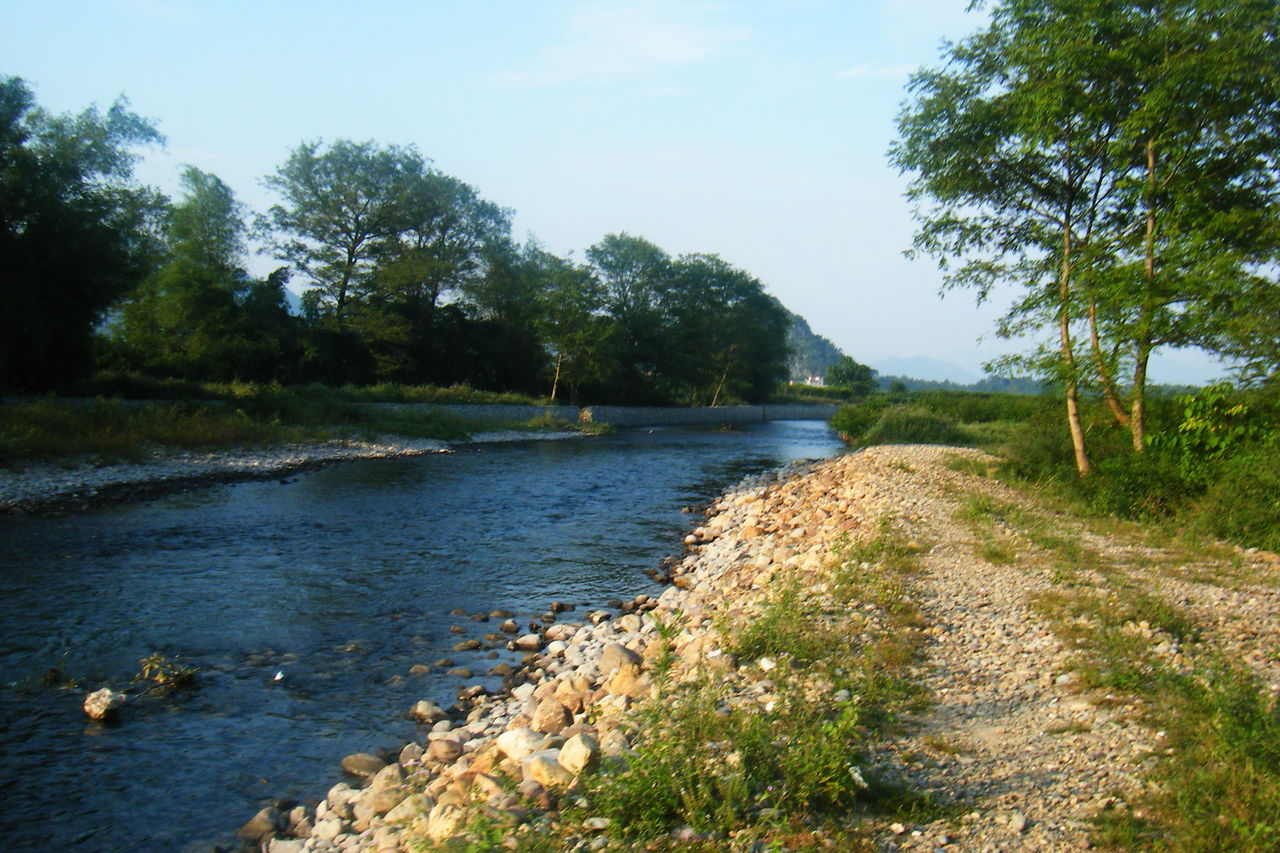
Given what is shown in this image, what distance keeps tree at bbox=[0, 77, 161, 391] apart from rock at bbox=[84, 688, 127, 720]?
19.5 metres

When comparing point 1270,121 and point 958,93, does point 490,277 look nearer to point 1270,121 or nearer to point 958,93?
point 958,93

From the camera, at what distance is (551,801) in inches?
168

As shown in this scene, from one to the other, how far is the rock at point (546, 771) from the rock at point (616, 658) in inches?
86.2

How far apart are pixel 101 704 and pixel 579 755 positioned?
14.1 feet

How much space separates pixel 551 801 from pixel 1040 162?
1373cm

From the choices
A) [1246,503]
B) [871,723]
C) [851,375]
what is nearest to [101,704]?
[871,723]

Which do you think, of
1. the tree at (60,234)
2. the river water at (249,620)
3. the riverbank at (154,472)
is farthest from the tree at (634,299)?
the river water at (249,620)

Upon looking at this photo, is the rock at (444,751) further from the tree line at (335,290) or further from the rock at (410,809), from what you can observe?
the tree line at (335,290)

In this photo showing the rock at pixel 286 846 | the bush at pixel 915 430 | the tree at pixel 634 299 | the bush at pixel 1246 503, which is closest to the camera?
the rock at pixel 286 846

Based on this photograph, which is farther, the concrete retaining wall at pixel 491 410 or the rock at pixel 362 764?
the concrete retaining wall at pixel 491 410

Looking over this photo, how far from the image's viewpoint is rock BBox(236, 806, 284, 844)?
189 inches

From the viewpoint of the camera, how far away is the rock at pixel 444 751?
557 cm

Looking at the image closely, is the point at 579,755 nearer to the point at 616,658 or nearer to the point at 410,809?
the point at 410,809

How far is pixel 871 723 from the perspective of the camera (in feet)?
15.9
